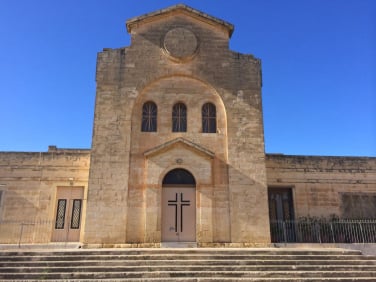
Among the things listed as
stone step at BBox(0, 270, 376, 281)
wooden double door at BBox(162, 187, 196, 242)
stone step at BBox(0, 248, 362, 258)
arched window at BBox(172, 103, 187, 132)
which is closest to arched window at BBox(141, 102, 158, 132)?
arched window at BBox(172, 103, 187, 132)

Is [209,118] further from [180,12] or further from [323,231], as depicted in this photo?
[323,231]

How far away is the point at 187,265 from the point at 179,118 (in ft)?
24.8

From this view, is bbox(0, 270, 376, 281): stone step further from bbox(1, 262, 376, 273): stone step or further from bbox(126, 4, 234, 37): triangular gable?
bbox(126, 4, 234, 37): triangular gable

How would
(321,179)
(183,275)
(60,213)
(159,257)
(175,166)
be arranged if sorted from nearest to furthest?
(183,275) → (159,257) → (175,166) → (60,213) → (321,179)

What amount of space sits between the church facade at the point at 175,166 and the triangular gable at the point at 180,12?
5cm

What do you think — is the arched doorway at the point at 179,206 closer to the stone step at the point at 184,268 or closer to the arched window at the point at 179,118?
the arched window at the point at 179,118

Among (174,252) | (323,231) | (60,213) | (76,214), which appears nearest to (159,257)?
(174,252)

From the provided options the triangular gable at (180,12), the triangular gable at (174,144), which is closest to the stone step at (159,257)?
the triangular gable at (174,144)

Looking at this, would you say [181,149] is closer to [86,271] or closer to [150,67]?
[150,67]

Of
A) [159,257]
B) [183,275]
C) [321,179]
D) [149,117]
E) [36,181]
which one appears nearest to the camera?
[183,275]

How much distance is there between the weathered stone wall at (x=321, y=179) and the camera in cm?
1880

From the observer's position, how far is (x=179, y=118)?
17062 mm

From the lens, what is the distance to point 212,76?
17453mm

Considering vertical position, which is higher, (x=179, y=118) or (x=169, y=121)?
(x=179, y=118)
